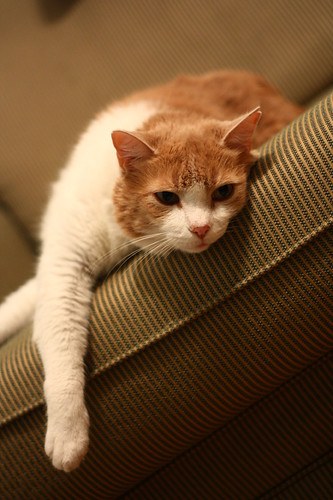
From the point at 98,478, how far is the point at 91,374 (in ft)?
1.03

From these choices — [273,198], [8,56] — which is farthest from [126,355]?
[8,56]

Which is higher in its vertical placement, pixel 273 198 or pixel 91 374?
pixel 273 198

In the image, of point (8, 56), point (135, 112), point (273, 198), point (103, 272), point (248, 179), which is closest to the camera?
point (273, 198)

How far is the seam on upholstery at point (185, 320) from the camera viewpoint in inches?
38.9

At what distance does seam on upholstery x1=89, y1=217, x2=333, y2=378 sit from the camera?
3.23 feet

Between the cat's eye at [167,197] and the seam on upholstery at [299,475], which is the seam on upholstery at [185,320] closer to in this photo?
the cat's eye at [167,197]

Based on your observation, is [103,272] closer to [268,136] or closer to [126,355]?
[126,355]

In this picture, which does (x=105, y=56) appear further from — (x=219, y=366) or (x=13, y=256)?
(x=219, y=366)

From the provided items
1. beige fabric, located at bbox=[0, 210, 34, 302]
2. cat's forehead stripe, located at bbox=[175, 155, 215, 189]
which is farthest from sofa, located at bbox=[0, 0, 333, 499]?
beige fabric, located at bbox=[0, 210, 34, 302]

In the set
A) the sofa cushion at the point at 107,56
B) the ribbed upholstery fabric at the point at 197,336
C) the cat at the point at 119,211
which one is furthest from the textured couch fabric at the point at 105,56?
the ribbed upholstery fabric at the point at 197,336

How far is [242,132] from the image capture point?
110 cm

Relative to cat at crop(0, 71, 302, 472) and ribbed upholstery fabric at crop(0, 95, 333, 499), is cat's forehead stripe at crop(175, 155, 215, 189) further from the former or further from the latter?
ribbed upholstery fabric at crop(0, 95, 333, 499)

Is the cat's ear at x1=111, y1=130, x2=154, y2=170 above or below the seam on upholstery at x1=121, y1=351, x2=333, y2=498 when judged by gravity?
above

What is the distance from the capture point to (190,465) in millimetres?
1427
